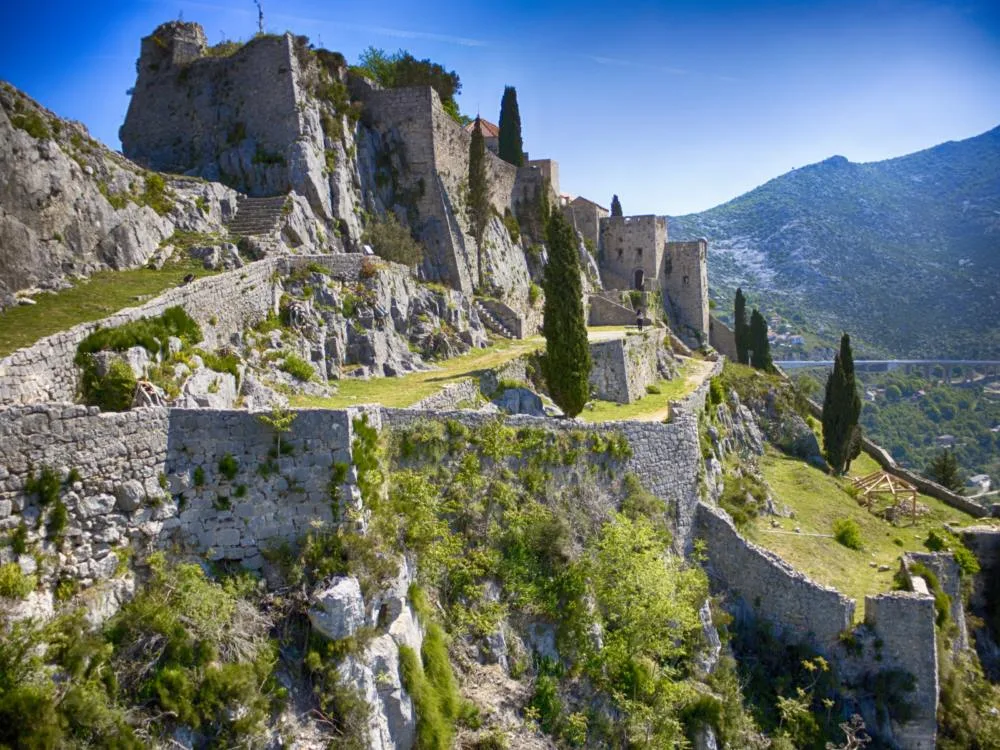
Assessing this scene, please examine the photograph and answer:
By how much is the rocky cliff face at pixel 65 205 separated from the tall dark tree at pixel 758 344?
146ft

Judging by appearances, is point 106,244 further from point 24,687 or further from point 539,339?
point 539,339

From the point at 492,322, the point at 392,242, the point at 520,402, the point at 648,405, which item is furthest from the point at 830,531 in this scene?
the point at 392,242

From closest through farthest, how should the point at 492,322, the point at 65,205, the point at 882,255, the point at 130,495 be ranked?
1. the point at 130,495
2. the point at 65,205
3. the point at 492,322
4. the point at 882,255

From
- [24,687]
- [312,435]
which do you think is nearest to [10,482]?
[24,687]

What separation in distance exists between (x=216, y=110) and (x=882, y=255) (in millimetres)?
146204

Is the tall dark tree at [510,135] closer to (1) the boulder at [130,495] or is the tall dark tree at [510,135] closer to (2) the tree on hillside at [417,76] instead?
(2) the tree on hillside at [417,76]

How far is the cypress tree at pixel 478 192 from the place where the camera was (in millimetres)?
42219

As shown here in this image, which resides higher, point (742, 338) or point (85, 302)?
point (85, 302)

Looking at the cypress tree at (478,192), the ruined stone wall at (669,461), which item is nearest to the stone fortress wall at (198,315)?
the ruined stone wall at (669,461)

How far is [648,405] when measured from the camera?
107ft

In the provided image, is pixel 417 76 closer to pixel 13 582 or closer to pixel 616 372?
pixel 616 372

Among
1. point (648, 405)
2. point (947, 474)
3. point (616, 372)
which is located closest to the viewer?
point (648, 405)

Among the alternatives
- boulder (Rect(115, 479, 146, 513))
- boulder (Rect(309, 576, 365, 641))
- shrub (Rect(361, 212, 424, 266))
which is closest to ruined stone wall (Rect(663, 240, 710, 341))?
shrub (Rect(361, 212, 424, 266))

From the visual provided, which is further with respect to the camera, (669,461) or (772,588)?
(772,588)
